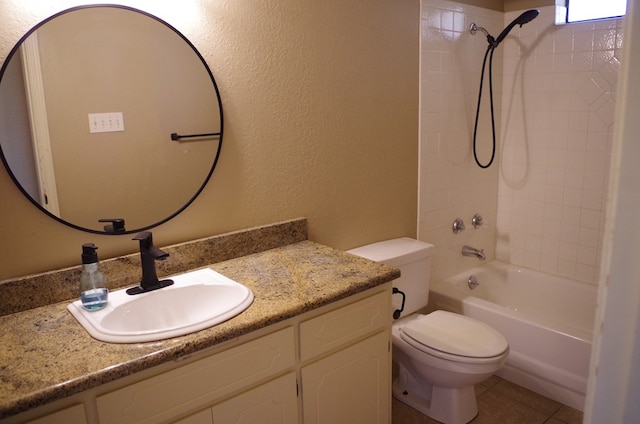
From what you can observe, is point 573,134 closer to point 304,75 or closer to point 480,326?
point 480,326

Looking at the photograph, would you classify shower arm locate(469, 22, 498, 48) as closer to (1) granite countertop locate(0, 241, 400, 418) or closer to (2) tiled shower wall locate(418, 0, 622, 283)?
(2) tiled shower wall locate(418, 0, 622, 283)

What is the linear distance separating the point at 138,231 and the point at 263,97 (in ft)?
2.29

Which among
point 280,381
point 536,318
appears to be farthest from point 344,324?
point 536,318

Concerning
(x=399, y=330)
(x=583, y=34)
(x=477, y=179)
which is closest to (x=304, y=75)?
(x=399, y=330)

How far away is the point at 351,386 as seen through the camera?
5.40 ft

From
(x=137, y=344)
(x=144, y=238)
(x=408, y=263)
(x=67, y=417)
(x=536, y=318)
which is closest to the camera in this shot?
(x=67, y=417)

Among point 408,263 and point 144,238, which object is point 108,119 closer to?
point 144,238

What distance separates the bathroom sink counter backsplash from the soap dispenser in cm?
7

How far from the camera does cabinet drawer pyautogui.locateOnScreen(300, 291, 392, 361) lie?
1488mm

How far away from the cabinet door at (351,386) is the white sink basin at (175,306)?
33 centimetres

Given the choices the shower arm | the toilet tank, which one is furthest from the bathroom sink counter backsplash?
the shower arm

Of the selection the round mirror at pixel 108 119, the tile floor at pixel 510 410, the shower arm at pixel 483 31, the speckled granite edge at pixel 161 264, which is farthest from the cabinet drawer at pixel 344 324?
the shower arm at pixel 483 31

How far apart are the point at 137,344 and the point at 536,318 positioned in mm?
2136

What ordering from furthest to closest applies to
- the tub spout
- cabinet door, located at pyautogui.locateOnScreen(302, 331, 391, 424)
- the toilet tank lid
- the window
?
the tub spout → the window → the toilet tank lid → cabinet door, located at pyautogui.locateOnScreen(302, 331, 391, 424)
